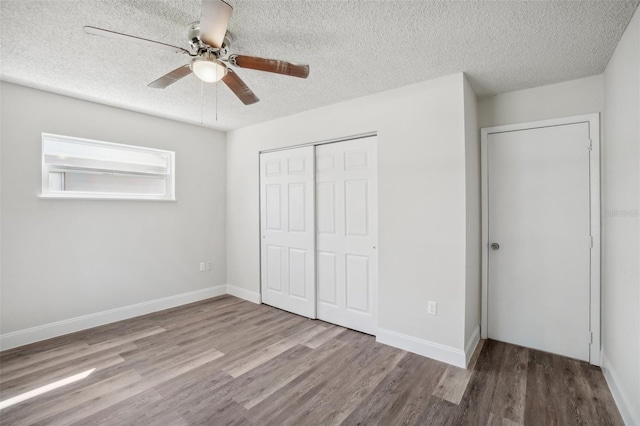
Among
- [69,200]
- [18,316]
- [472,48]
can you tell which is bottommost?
[18,316]

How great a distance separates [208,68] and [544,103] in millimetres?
2867

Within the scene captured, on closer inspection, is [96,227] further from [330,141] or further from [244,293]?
[330,141]

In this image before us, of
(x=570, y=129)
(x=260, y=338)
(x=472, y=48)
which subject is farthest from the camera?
(x=260, y=338)

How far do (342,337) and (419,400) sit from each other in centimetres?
108

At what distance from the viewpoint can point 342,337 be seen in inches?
117

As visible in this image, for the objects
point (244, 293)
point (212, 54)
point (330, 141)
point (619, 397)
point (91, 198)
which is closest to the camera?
point (212, 54)

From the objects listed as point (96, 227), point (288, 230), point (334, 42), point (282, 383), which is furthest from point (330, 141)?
point (96, 227)

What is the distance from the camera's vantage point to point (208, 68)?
1.79 meters

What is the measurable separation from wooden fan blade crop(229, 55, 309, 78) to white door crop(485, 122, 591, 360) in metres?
2.12

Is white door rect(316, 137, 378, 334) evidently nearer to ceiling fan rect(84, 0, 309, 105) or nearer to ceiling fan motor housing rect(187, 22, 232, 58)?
ceiling fan rect(84, 0, 309, 105)

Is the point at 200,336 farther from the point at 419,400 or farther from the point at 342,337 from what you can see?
the point at 419,400

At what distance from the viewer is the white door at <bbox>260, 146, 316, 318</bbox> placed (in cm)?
349

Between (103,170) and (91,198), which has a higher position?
(103,170)

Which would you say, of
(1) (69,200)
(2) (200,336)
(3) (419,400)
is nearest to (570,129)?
(3) (419,400)
